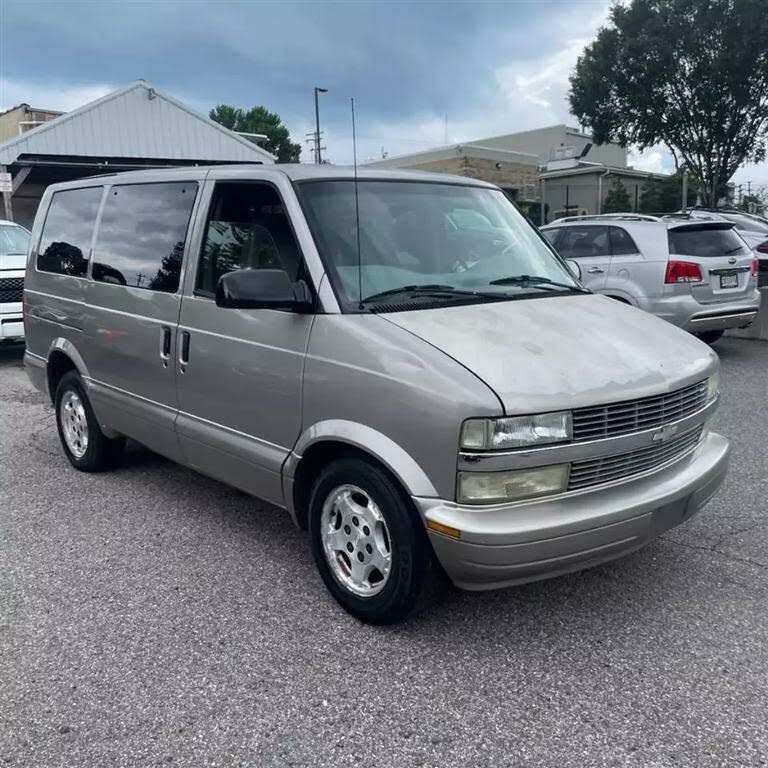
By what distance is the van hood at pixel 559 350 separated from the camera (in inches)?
117

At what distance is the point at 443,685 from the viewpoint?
2996 millimetres

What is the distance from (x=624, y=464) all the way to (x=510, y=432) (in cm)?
59

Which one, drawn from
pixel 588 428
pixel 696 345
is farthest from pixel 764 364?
pixel 588 428

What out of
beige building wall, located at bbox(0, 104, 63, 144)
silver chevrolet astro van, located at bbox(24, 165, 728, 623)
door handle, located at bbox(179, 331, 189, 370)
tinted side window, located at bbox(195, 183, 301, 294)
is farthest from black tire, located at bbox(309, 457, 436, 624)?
beige building wall, located at bbox(0, 104, 63, 144)

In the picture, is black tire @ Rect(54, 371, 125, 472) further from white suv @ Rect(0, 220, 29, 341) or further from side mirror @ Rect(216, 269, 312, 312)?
white suv @ Rect(0, 220, 29, 341)

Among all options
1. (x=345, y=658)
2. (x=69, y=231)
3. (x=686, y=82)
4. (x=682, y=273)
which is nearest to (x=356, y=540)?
(x=345, y=658)

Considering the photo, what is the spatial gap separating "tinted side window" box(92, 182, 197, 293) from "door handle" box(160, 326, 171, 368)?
0.74ft

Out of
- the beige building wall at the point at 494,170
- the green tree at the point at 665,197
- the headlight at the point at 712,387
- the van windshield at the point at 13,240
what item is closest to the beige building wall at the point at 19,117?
the beige building wall at the point at 494,170

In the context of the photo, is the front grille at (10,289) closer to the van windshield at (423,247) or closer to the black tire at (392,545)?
the van windshield at (423,247)

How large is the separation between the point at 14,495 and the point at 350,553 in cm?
290

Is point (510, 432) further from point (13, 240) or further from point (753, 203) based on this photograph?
point (753, 203)

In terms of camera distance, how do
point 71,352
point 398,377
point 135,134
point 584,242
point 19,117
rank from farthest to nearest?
point 19,117, point 135,134, point 584,242, point 71,352, point 398,377

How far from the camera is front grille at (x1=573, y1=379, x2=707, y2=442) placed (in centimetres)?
301

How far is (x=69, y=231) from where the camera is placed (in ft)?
18.3
